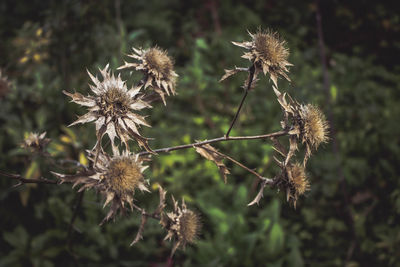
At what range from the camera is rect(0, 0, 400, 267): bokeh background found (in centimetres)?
314

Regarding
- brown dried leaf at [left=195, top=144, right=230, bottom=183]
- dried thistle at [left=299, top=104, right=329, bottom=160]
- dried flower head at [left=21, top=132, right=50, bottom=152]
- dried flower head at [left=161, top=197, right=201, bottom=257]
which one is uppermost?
dried flower head at [left=21, top=132, right=50, bottom=152]

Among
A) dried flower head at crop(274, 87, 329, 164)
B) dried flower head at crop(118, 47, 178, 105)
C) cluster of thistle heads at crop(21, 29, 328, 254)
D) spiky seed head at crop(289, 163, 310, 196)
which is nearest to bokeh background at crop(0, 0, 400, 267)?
dried flower head at crop(118, 47, 178, 105)

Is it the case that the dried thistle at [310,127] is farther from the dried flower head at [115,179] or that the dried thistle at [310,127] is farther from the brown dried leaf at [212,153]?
the dried flower head at [115,179]

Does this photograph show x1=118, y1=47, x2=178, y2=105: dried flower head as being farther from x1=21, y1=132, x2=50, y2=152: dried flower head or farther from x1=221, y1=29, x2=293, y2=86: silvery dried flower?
x1=21, y1=132, x2=50, y2=152: dried flower head

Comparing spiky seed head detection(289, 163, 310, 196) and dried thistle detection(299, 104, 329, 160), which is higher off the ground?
dried thistle detection(299, 104, 329, 160)

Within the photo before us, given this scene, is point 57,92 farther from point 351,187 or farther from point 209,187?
point 351,187

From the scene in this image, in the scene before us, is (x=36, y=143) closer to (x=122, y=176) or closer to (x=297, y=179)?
(x=122, y=176)

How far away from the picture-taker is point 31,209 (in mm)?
3330

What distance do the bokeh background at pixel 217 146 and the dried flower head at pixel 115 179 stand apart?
2.52 ft

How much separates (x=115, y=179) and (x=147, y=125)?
0.29 meters

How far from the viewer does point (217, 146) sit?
3982 mm

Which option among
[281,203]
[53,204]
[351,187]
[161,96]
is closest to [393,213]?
[351,187]

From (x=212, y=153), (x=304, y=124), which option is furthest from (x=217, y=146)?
(x=304, y=124)

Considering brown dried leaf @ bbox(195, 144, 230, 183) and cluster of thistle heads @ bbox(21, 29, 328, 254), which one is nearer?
cluster of thistle heads @ bbox(21, 29, 328, 254)
